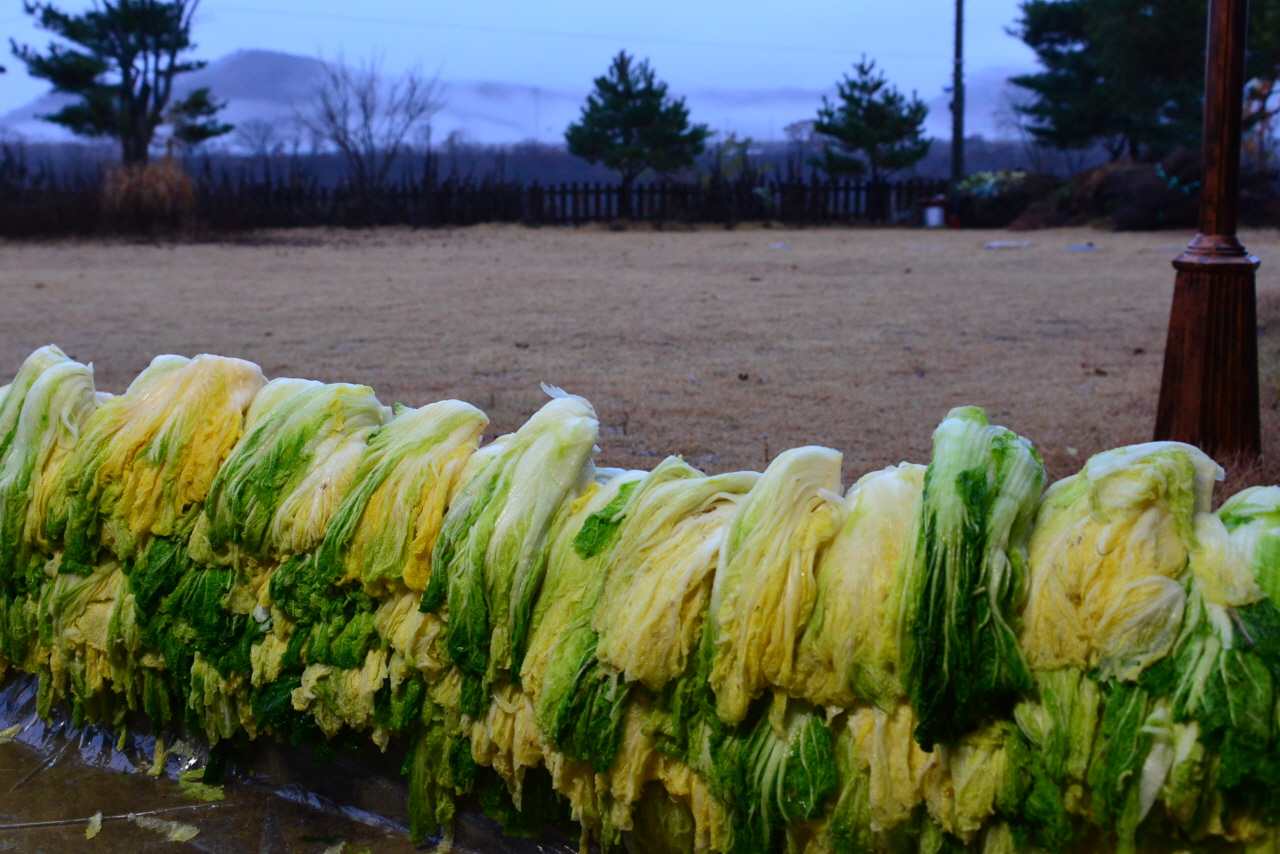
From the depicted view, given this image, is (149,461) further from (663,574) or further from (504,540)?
(663,574)

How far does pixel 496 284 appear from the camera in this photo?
416 inches

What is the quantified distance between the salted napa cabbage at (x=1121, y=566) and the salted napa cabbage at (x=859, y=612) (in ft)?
0.57

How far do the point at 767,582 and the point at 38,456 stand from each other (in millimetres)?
1603

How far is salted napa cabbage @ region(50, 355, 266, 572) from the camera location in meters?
2.07

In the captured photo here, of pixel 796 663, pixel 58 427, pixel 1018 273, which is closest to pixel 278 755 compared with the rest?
pixel 58 427

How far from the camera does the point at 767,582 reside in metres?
1.47

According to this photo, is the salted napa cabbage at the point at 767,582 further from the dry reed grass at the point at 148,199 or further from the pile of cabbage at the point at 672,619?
the dry reed grass at the point at 148,199

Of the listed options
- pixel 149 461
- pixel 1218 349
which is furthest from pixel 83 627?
pixel 1218 349

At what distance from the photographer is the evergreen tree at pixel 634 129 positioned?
2683 centimetres

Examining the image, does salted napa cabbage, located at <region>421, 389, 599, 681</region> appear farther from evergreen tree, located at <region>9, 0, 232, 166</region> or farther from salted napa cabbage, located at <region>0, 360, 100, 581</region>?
evergreen tree, located at <region>9, 0, 232, 166</region>

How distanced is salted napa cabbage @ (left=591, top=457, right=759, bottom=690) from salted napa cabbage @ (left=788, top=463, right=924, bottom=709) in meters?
0.17

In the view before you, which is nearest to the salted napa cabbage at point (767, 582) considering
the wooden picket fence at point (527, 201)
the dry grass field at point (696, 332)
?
the dry grass field at point (696, 332)

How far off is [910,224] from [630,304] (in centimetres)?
1581

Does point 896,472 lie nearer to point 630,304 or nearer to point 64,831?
point 64,831
